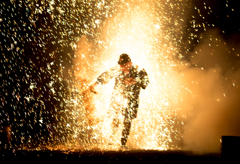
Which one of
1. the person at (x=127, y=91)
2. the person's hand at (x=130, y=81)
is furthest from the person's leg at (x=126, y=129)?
the person's hand at (x=130, y=81)

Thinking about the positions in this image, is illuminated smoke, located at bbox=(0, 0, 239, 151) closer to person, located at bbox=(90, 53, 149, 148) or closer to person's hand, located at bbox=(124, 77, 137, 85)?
person, located at bbox=(90, 53, 149, 148)

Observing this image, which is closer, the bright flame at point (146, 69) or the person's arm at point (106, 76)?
the person's arm at point (106, 76)

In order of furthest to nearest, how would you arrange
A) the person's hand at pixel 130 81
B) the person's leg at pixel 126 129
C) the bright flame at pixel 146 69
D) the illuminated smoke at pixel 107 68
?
the bright flame at pixel 146 69 → the illuminated smoke at pixel 107 68 → the person's hand at pixel 130 81 → the person's leg at pixel 126 129

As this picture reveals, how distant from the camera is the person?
8.26 ft

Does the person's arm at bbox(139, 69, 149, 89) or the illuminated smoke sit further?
the illuminated smoke

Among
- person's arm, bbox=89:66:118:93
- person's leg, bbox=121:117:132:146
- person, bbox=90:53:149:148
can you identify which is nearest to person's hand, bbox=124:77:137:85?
person, bbox=90:53:149:148

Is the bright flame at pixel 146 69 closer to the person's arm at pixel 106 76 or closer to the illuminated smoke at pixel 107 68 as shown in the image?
the illuminated smoke at pixel 107 68

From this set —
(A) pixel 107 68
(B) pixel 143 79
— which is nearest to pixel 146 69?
(A) pixel 107 68

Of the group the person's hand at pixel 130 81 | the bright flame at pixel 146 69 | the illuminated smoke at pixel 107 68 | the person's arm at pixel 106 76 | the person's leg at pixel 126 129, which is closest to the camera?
the person's leg at pixel 126 129

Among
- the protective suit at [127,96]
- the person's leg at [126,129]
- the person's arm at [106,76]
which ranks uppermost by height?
the person's arm at [106,76]

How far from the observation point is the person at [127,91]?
2.52 metres

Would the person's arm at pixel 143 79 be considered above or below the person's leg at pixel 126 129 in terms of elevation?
above

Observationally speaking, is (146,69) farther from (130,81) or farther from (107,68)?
(130,81)

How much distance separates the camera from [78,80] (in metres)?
3.76
